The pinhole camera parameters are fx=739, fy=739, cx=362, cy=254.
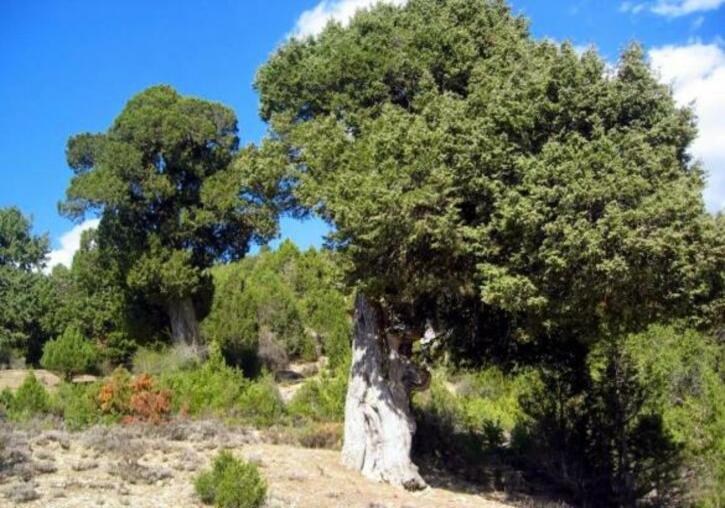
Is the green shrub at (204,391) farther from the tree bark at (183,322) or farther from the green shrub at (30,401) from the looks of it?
the tree bark at (183,322)

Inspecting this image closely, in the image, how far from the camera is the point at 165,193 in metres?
26.6

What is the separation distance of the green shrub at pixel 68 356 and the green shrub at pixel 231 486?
74.9ft

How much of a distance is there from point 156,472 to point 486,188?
5.91 meters

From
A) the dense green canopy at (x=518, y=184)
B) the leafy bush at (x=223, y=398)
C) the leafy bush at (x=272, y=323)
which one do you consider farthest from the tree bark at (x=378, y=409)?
the leafy bush at (x=272, y=323)

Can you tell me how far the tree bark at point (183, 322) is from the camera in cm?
2831

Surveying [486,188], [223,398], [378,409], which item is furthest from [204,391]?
[486,188]

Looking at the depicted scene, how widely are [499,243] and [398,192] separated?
172 cm

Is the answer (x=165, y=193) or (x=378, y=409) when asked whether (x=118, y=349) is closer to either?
(x=165, y=193)

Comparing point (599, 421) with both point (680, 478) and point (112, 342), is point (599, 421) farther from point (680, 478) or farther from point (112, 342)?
point (112, 342)

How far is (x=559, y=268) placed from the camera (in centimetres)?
951

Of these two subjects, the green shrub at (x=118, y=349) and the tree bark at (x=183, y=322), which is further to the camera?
the green shrub at (x=118, y=349)

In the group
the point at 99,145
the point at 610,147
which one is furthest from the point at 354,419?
the point at 99,145

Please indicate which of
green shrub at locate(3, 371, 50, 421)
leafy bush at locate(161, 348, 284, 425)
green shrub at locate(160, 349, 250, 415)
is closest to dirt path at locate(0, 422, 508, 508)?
leafy bush at locate(161, 348, 284, 425)

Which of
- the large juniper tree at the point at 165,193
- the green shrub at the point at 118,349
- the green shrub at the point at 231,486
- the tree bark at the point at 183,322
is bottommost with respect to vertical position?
the green shrub at the point at 231,486
